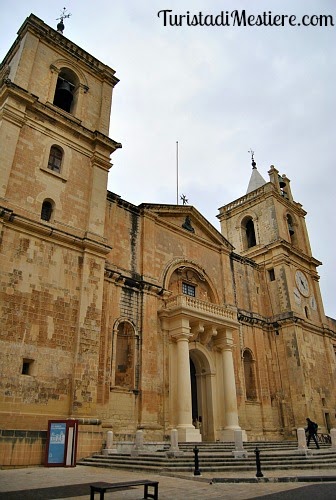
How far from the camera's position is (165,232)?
2269cm

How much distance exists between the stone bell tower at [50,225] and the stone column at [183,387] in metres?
4.93

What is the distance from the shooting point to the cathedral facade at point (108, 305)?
1400cm

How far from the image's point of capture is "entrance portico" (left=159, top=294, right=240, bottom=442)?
60.1 ft

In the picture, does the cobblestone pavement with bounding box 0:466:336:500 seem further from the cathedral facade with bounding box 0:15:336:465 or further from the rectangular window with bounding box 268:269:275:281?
the rectangular window with bounding box 268:269:275:281

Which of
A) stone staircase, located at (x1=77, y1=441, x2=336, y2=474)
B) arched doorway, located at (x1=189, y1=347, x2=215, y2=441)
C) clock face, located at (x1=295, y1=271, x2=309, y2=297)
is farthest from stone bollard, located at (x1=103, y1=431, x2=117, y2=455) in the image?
clock face, located at (x1=295, y1=271, x2=309, y2=297)

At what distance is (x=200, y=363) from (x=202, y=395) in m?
1.65

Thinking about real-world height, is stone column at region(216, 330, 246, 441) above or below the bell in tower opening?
below

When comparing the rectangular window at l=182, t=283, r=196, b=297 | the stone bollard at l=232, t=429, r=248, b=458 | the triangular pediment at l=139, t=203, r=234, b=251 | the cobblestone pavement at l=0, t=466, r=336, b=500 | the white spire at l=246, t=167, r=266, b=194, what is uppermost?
the white spire at l=246, t=167, r=266, b=194

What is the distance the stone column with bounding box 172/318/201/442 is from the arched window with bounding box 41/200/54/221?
7.99m

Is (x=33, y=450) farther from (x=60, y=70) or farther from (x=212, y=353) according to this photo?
(x=60, y=70)

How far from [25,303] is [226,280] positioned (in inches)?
569

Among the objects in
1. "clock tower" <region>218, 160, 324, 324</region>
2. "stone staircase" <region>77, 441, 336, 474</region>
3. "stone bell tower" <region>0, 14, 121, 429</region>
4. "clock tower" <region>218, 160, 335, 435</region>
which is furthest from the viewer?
"clock tower" <region>218, 160, 324, 324</region>

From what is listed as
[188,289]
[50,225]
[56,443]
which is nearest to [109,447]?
[56,443]

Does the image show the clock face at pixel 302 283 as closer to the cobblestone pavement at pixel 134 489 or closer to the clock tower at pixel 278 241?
the clock tower at pixel 278 241
